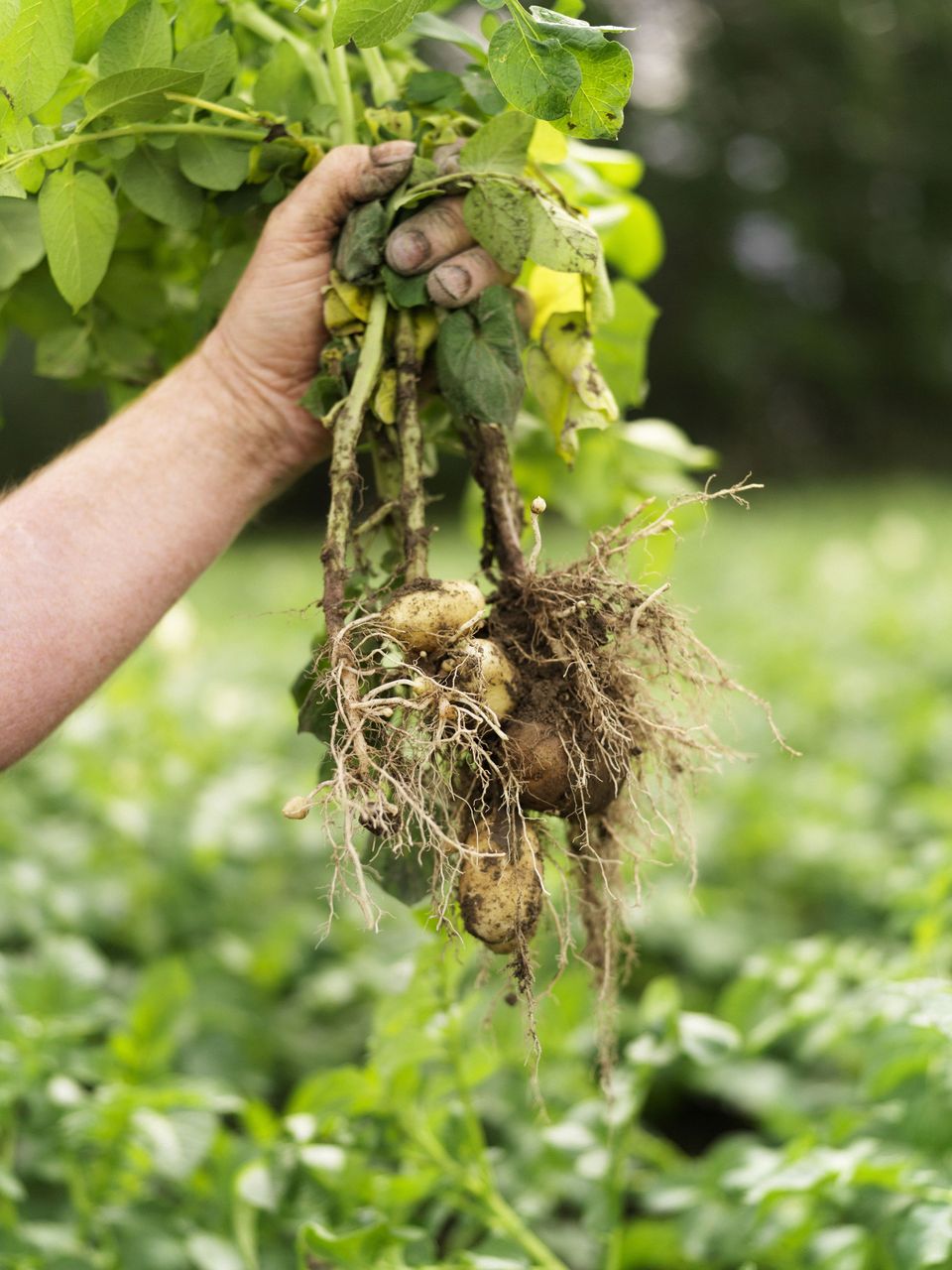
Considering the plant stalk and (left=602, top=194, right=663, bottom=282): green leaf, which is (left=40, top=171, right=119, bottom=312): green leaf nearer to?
the plant stalk

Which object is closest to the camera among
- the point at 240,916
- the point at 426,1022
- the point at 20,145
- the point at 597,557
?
the point at 20,145

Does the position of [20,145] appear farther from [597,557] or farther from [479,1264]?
[479,1264]

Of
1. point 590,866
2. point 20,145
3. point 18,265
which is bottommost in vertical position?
point 590,866

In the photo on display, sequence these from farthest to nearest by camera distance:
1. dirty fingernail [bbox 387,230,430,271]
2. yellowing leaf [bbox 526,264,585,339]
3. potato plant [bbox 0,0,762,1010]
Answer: yellowing leaf [bbox 526,264,585,339], dirty fingernail [bbox 387,230,430,271], potato plant [bbox 0,0,762,1010]

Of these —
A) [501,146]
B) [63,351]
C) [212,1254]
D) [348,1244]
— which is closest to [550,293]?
[501,146]

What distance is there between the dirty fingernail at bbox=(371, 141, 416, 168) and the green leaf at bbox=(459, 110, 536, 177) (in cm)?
6

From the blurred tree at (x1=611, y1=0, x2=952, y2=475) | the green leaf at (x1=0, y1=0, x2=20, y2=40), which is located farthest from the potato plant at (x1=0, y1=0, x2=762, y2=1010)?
the blurred tree at (x1=611, y1=0, x2=952, y2=475)

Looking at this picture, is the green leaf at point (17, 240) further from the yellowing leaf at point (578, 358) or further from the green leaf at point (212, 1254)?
the green leaf at point (212, 1254)

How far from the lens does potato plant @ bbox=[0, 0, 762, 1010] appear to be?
43.2 inches

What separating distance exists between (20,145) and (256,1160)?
1.23 meters

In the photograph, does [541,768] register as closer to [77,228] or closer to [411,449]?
[411,449]

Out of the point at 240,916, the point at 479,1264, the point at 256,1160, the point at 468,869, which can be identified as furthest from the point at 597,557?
the point at 240,916

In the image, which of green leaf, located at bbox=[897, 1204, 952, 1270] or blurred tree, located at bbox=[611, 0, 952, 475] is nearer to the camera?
green leaf, located at bbox=[897, 1204, 952, 1270]

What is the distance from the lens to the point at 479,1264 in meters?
1.35
